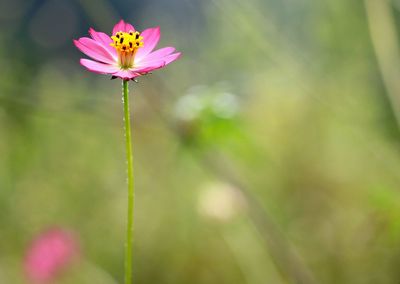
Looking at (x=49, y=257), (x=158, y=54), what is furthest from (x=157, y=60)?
(x=49, y=257)

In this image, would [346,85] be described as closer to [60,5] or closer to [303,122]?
[303,122]

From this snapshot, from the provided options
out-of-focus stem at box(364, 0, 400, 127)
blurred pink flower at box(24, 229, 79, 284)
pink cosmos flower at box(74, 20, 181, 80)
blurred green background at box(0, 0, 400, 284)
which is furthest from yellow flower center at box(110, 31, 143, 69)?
out-of-focus stem at box(364, 0, 400, 127)

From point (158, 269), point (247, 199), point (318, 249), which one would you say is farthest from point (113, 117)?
point (318, 249)

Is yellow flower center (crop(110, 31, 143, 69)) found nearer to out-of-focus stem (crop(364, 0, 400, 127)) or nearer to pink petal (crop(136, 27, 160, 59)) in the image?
pink petal (crop(136, 27, 160, 59))

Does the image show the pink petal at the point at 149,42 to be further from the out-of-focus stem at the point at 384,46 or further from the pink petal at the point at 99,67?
the out-of-focus stem at the point at 384,46

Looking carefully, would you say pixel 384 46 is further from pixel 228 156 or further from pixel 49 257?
pixel 49 257

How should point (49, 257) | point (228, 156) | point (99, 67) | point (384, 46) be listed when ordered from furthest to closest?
point (228, 156) < point (384, 46) < point (49, 257) < point (99, 67)
